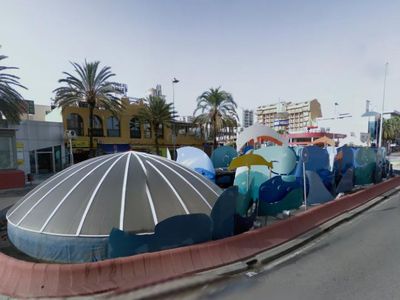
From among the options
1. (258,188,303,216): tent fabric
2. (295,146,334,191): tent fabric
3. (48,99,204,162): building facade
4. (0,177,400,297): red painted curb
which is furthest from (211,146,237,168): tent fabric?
(48,99,204,162): building facade

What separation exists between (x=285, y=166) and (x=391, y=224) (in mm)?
4235

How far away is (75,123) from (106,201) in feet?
93.4

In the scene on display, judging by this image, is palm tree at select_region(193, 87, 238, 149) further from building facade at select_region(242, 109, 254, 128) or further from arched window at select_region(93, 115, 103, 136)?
building facade at select_region(242, 109, 254, 128)

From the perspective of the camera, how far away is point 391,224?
28.5 feet

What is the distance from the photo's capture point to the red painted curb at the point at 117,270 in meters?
4.34

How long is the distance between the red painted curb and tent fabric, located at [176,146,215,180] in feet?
24.9

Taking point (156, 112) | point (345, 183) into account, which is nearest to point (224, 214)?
point (345, 183)

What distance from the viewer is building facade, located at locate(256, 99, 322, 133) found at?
343 ft

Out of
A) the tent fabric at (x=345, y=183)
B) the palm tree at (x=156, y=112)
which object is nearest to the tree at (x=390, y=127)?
the palm tree at (x=156, y=112)

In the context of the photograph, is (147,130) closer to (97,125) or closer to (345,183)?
(97,125)

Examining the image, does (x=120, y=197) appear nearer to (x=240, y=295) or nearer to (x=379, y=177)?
(x=240, y=295)

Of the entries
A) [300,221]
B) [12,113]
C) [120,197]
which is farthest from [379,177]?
[12,113]

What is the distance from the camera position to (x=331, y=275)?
17.3 feet

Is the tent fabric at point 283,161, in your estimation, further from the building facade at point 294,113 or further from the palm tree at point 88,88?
the building facade at point 294,113
